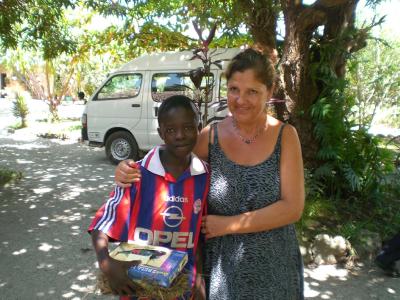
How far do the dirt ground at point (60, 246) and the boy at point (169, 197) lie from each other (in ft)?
6.83

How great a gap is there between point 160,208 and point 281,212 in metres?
0.45

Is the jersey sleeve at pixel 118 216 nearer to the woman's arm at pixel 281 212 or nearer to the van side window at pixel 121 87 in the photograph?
the woman's arm at pixel 281 212

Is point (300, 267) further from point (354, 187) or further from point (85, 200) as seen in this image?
point (85, 200)

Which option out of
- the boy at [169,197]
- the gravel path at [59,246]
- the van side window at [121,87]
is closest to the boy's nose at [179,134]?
the boy at [169,197]

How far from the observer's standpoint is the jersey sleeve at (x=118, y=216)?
143 centimetres

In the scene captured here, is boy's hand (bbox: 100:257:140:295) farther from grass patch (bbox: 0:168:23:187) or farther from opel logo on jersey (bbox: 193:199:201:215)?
grass patch (bbox: 0:168:23:187)

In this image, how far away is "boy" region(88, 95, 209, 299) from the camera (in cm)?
148

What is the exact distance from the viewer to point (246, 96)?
1.48m

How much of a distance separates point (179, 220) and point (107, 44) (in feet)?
34.4

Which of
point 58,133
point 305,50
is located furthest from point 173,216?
point 58,133

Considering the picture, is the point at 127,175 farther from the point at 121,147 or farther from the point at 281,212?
the point at 121,147

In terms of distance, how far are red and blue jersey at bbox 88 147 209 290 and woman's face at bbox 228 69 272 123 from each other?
0.29 m

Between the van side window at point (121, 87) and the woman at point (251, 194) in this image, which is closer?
the woman at point (251, 194)

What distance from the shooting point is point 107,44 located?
1114 centimetres
